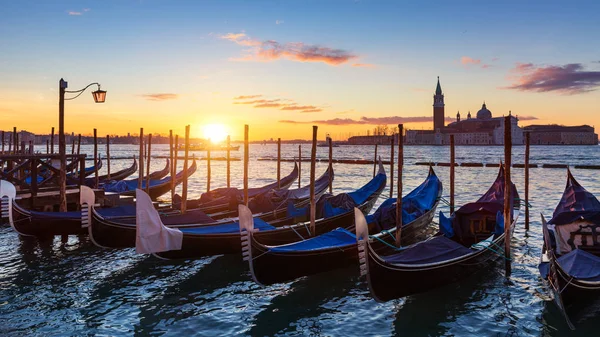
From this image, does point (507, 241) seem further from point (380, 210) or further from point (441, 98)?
point (441, 98)

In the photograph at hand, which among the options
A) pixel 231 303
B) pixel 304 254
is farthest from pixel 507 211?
pixel 231 303

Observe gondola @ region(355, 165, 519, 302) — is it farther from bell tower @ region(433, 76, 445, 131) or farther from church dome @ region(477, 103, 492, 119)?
church dome @ region(477, 103, 492, 119)

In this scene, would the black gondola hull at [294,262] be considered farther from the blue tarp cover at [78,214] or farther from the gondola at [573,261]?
the blue tarp cover at [78,214]

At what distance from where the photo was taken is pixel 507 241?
8250 millimetres

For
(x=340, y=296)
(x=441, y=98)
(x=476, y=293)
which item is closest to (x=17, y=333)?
(x=340, y=296)

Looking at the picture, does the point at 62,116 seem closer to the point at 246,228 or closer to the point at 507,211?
the point at 246,228

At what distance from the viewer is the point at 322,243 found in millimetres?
8117

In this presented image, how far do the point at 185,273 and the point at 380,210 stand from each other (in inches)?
174

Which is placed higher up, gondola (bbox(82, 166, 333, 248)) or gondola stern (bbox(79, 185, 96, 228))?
gondola stern (bbox(79, 185, 96, 228))

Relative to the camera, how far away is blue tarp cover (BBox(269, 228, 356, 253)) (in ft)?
25.0

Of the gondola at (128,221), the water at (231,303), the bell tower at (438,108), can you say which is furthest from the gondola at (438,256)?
the bell tower at (438,108)

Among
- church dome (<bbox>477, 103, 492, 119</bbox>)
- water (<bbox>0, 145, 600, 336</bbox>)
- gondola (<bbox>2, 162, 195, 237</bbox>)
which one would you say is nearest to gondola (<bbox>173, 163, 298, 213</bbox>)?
gondola (<bbox>2, 162, 195, 237</bbox>)

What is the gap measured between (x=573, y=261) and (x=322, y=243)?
3.76 meters

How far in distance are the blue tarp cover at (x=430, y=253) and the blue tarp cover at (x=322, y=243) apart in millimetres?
1137
